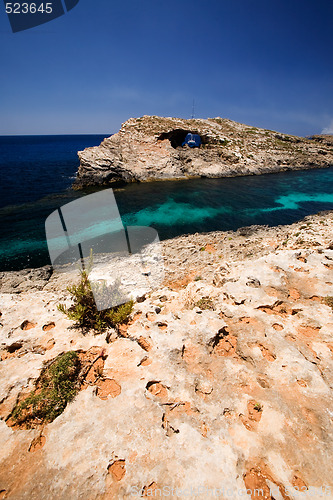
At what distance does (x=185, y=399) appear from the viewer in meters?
4.81

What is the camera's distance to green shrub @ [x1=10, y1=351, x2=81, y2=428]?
4371 millimetres

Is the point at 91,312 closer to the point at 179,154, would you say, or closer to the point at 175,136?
the point at 179,154

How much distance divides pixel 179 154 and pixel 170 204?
904 inches

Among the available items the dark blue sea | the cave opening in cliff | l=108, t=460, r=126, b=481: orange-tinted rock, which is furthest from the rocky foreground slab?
the cave opening in cliff

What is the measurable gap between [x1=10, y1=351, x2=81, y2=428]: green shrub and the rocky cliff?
38.8m

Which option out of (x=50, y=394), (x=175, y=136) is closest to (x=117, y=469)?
(x=50, y=394)

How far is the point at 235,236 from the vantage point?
2092 centimetres

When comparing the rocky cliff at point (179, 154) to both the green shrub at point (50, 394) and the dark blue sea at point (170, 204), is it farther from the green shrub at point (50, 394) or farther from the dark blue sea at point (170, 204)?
the green shrub at point (50, 394)

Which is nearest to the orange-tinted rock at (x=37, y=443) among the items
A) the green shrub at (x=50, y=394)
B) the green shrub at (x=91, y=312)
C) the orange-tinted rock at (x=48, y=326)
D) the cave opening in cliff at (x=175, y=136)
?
the green shrub at (x=50, y=394)

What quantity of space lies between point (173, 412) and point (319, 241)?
13.8 meters

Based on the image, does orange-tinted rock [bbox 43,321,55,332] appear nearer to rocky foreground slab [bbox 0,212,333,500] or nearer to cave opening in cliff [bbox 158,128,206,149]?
rocky foreground slab [bbox 0,212,333,500]

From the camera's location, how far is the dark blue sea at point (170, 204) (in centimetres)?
2078

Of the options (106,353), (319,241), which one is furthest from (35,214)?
(319,241)

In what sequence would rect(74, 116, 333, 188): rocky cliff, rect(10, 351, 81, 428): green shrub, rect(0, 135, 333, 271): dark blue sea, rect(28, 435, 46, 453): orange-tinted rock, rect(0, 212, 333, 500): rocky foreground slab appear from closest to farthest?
rect(0, 212, 333, 500): rocky foreground slab, rect(28, 435, 46, 453): orange-tinted rock, rect(10, 351, 81, 428): green shrub, rect(0, 135, 333, 271): dark blue sea, rect(74, 116, 333, 188): rocky cliff
